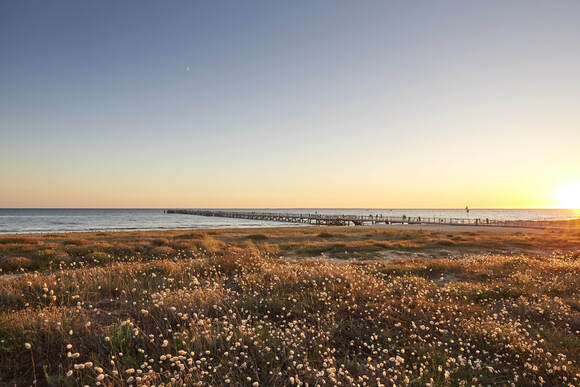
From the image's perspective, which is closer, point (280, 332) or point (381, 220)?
point (280, 332)

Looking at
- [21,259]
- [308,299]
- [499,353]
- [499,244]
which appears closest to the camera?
[499,353]

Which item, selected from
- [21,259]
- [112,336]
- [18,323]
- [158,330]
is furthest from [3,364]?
[21,259]

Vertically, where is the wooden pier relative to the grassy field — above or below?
below

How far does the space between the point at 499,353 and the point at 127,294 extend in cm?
728

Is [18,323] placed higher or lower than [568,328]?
higher

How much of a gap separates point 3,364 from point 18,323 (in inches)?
30.8

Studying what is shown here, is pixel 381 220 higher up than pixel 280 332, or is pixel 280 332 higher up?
pixel 280 332

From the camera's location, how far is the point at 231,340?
14.3 ft

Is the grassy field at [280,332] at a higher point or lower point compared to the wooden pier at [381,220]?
higher

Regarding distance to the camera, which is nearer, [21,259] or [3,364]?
[3,364]

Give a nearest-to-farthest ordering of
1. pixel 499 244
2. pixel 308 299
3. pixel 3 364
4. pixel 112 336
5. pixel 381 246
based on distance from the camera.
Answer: pixel 3 364 < pixel 112 336 < pixel 308 299 < pixel 381 246 < pixel 499 244

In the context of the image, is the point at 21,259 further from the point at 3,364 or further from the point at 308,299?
the point at 308,299

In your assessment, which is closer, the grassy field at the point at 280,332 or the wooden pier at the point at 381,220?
the grassy field at the point at 280,332

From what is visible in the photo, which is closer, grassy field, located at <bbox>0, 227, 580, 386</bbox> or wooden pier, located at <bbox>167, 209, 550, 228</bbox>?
grassy field, located at <bbox>0, 227, 580, 386</bbox>
